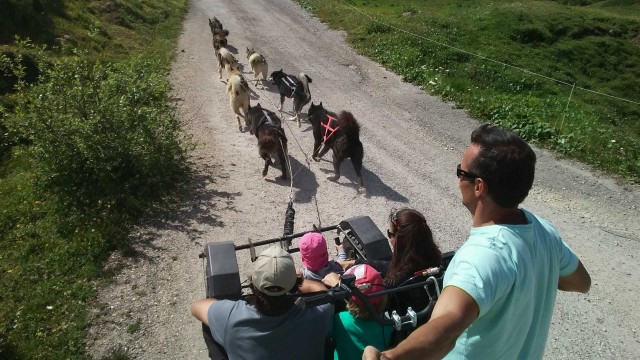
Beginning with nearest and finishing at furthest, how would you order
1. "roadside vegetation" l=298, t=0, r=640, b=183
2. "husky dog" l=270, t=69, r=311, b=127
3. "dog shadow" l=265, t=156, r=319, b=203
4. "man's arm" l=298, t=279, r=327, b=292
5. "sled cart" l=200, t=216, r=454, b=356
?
"sled cart" l=200, t=216, r=454, b=356, "man's arm" l=298, t=279, r=327, b=292, "dog shadow" l=265, t=156, r=319, b=203, "roadside vegetation" l=298, t=0, r=640, b=183, "husky dog" l=270, t=69, r=311, b=127

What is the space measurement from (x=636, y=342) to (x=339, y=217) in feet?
13.6

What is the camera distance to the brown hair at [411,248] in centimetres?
385

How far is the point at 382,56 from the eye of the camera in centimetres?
1623

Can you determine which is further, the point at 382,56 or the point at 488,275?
the point at 382,56

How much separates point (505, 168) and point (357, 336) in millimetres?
1576

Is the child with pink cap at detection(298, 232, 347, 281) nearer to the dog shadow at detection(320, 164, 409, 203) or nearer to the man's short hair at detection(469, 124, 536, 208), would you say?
the man's short hair at detection(469, 124, 536, 208)

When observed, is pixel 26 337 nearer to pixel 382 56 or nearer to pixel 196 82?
pixel 196 82

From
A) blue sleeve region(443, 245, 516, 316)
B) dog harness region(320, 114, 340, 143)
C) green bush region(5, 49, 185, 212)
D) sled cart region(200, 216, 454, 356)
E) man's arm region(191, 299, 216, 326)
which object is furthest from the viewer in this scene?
dog harness region(320, 114, 340, 143)

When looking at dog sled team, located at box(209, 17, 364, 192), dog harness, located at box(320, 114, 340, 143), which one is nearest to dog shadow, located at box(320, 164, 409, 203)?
dog sled team, located at box(209, 17, 364, 192)

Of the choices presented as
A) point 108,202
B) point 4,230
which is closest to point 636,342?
point 108,202

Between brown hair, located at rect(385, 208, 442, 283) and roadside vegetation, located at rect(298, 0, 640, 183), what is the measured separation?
24.0 ft

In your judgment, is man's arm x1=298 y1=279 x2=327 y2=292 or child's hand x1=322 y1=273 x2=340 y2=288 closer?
man's arm x1=298 y1=279 x2=327 y2=292

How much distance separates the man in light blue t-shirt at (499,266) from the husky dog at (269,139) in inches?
247

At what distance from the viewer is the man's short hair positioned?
2.04m
